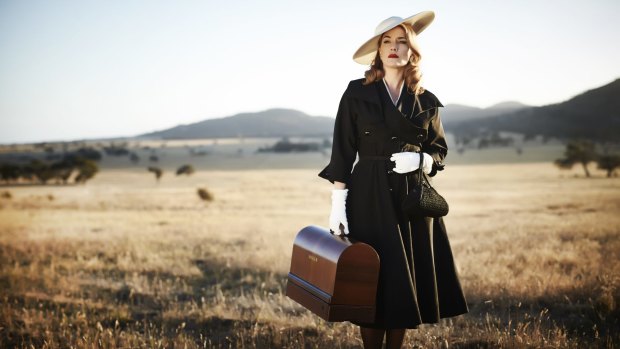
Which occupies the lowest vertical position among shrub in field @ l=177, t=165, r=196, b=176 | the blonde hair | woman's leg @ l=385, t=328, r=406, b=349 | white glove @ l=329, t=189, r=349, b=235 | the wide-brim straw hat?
shrub in field @ l=177, t=165, r=196, b=176

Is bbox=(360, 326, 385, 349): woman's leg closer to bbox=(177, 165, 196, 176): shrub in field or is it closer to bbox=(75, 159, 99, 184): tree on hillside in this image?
bbox=(75, 159, 99, 184): tree on hillside

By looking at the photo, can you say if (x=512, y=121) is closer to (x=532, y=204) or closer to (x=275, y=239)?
(x=532, y=204)

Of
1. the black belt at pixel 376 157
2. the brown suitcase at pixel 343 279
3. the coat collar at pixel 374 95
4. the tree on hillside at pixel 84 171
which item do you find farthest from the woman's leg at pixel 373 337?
the tree on hillside at pixel 84 171

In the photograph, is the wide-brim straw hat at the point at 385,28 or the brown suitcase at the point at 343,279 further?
the wide-brim straw hat at the point at 385,28

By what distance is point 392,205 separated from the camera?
385 centimetres

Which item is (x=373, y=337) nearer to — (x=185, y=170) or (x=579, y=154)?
(x=579, y=154)

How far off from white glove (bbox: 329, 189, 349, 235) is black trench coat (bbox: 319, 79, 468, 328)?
10cm

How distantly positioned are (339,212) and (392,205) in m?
0.40

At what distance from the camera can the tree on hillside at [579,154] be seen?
4497cm

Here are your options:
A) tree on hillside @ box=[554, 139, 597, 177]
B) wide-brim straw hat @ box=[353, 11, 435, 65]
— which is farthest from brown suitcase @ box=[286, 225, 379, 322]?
tree on hillside @ box=[554, 139, 597, 177]

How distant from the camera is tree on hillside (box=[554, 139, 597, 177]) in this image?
4497 centimetres

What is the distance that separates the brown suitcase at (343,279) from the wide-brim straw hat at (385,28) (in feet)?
5.11

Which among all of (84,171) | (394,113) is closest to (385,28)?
(394,113)

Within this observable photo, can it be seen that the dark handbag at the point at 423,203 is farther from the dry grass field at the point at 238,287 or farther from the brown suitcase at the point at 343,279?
the dry grass field at the point at 238,287
